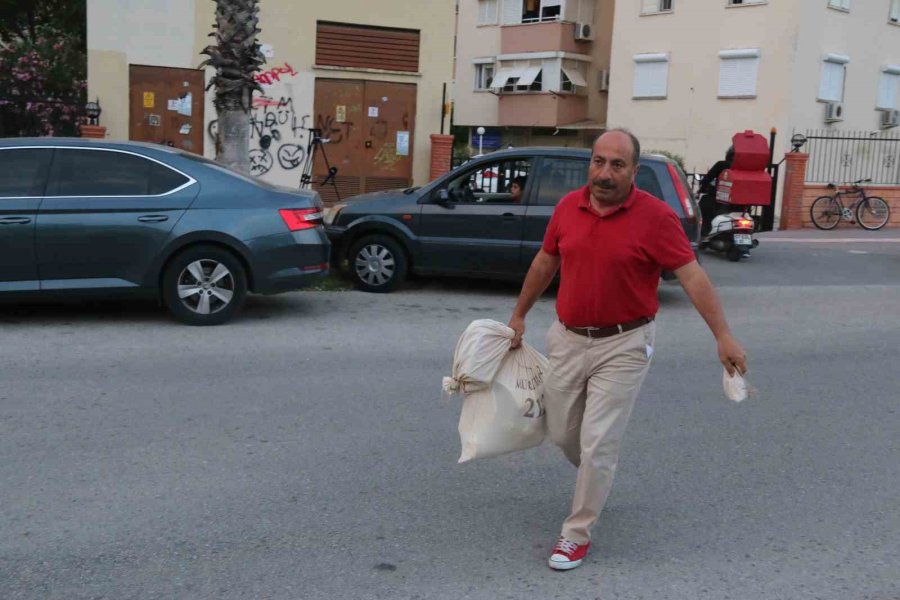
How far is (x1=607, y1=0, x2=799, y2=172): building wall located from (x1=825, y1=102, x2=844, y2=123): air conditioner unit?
1.46 metres

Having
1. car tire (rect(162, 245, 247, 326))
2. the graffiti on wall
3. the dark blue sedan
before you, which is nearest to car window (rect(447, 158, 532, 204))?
the dark blue sedan

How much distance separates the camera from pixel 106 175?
28.1 ft

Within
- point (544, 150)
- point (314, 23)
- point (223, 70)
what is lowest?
point (544, 150)

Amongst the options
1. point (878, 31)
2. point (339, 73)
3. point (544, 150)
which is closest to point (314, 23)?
point (339, 73)

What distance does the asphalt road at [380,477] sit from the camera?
13.3 feet

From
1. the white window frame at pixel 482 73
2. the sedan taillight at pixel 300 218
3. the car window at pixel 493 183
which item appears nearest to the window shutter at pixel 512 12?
the white window frame at pixel 482 73

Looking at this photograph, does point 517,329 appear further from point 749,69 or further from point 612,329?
point 749,69

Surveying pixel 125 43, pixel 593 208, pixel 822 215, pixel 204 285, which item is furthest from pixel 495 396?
pixel 822 215

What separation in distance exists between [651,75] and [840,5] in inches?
232

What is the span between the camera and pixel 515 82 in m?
36.7

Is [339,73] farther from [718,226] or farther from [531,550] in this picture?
[531,550]

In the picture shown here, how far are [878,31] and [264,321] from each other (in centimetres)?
2590

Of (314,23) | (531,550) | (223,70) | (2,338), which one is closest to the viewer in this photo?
(531,550)

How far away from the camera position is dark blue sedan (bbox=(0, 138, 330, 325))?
835cm
